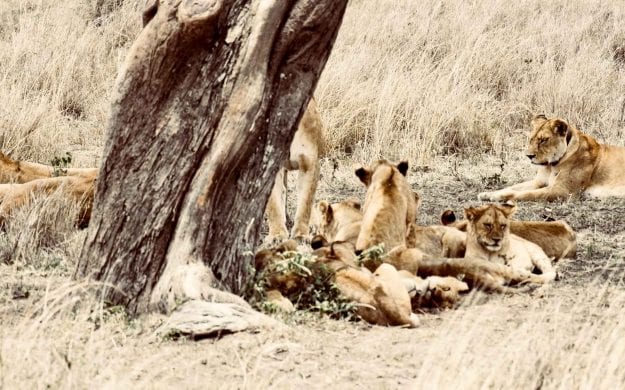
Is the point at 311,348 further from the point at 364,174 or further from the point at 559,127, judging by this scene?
the point at 559,127

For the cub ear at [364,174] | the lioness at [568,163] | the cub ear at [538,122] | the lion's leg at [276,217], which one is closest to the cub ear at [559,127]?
A: the lioness at [568,163]

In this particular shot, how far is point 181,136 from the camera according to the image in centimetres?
627

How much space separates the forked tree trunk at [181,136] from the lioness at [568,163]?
6541mm

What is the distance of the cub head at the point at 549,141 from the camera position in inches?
504

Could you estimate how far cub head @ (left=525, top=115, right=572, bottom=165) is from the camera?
42.0 feet

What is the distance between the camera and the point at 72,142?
522 inches

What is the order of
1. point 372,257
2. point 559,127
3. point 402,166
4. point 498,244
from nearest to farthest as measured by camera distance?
1. point 372,257
2. point 498,244
3. point 402,166
4. point 559,127

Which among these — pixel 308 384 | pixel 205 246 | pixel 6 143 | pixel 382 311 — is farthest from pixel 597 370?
pixel 6 143

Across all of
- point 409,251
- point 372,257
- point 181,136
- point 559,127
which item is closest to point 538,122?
point 559,127

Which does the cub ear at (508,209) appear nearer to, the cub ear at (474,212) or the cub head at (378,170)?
the cub ear at (474,212)

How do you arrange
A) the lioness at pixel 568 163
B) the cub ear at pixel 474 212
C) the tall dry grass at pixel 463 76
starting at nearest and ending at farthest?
the cub ear at pixel 474 212, the lioness at pixel 568 163, the tall dry grass at pixel 463 76

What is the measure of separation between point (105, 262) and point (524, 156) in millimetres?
8608

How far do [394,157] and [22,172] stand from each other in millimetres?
4741

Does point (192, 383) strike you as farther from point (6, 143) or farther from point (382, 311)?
point (6, 143)
